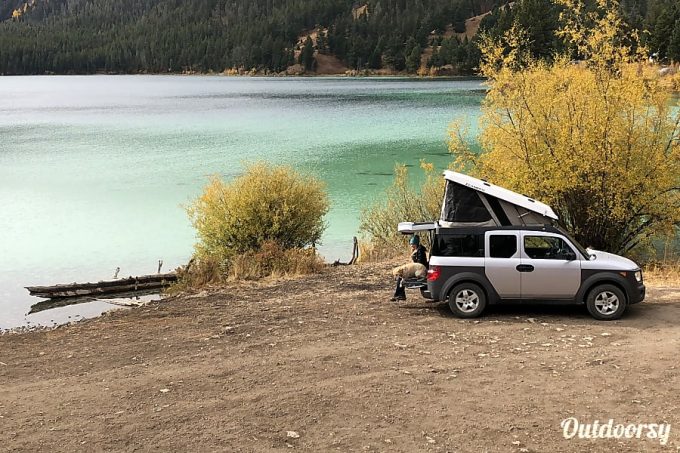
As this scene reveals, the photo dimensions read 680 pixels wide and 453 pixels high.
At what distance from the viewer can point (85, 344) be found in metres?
14.1

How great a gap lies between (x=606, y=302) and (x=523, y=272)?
5.87 ft

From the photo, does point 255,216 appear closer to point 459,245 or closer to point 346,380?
point 459,245

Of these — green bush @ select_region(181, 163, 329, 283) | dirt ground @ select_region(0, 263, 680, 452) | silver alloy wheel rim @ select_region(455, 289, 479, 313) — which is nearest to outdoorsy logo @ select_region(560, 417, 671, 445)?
dirt ground @ select_region(0, 263, 680, 452)

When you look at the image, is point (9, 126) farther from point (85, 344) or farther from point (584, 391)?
point (584, 391)

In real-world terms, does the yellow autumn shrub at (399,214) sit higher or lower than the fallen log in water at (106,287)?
higher

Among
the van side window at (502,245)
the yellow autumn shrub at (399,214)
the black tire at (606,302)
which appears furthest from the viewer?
the yellow autumn shrub at (399,214)

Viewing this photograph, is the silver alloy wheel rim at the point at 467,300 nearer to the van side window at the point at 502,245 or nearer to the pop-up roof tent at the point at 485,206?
the van side window at the point at 502,245

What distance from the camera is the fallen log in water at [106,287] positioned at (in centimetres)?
2272

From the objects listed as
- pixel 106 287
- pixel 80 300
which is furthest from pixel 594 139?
pixel 80 300

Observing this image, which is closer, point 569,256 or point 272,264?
point 569,256

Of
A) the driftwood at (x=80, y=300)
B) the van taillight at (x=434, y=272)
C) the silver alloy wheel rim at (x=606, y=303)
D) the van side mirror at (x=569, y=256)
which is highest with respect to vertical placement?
the van side mirror at (x=569, y=256)

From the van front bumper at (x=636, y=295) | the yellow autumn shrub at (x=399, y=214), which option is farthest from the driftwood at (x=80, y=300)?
the van front bumper at (x=636, y=295)

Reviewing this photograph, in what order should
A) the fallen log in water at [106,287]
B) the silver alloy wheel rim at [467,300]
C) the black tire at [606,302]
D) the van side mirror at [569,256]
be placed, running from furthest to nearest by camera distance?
1. the fallen log in water at [106,287]
2. the silver alloy wheel rim at [467,300]
3. the van side mirror at [569,256]
4. the black tire at [606,302]

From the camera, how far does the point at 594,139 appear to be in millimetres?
21484
